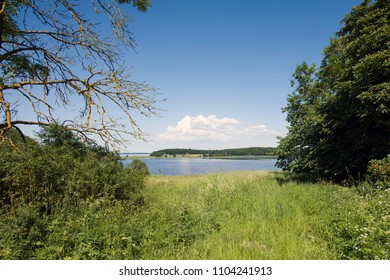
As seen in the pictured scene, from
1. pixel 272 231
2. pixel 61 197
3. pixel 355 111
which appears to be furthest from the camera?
pixel 355 111

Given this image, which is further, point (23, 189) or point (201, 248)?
point (23, 189)

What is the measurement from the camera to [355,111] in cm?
1039

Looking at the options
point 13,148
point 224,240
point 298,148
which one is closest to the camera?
point 224,240

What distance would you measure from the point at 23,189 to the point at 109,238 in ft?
10.0

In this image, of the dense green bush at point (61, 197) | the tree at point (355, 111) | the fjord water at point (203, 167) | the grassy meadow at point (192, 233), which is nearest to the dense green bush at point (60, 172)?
the dense green bush at point (61, 197)

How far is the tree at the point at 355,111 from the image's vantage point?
9.27 metres

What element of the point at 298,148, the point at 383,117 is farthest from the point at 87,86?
the point at 298,148

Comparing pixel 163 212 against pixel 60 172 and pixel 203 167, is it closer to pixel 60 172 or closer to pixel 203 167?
pixel 60 172

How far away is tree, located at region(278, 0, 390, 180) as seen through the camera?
9266 mm

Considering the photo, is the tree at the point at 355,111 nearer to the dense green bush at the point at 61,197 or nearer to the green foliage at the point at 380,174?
the green foliage at the point at 380,174

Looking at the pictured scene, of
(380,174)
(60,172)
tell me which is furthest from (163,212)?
(380,174)

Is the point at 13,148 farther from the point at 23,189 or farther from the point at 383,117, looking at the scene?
the point at 383,117

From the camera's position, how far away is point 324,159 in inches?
499
